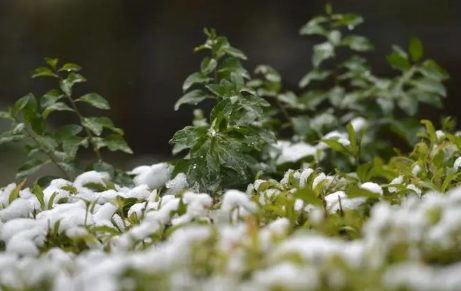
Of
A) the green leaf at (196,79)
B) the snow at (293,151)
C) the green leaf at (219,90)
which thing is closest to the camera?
the green leaf at (219,90)

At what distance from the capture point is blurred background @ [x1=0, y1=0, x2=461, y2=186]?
3375 mm

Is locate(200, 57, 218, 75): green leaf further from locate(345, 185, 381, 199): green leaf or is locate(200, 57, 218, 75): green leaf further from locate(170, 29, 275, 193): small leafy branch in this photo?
locate(345, 185, 381, 199): green leaf

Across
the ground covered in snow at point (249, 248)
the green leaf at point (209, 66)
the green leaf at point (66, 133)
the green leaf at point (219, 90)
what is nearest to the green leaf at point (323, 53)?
the green leaf at point (209, 66)

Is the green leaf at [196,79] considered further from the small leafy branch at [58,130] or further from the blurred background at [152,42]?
the blurred background at [152,42]

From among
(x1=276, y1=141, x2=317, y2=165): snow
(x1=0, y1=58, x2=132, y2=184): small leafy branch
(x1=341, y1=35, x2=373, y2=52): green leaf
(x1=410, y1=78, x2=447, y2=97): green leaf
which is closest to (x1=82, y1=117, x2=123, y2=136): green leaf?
(x1=0, y1=58, x2=132, y2=184): small leafy branch

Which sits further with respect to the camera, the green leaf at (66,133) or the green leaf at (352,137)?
the green leaf at (66,133)

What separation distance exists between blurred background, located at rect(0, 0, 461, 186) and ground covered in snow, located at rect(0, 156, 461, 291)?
2.19 meters

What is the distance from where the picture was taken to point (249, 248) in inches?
34.5

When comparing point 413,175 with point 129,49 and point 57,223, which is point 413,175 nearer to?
point 57,223

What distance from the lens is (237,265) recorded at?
83 cm

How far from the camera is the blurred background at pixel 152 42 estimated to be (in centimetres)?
338

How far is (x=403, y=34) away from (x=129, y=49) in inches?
56.4

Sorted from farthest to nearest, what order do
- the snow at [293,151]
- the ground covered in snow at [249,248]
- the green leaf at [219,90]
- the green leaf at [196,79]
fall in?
the snow at [293,151], the green leaf at [196,79], the green leaf at [219,90], the ground covered in snow at [249,248]

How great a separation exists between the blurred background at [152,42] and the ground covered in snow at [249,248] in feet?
7.18
